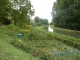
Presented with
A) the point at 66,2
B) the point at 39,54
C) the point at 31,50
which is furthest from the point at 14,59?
the point at 66,2

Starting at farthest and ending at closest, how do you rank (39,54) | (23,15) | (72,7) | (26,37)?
(72,7) → (23,15) → (26,37) → (39,54)

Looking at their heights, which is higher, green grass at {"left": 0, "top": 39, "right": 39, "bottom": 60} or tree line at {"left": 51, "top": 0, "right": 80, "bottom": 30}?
tree line at {"left": 51, "top": 0, "right": 80, "bottom": 30}

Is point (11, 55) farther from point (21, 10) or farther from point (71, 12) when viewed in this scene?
point (71, 12)

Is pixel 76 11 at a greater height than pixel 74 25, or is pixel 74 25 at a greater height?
pixel 76 11

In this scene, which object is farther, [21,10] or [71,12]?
[71,12]

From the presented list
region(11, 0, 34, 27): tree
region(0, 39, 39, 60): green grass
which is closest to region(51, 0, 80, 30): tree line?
region(11, 0, 34, 27): tree

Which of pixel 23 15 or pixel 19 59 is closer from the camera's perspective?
pixel 19 59

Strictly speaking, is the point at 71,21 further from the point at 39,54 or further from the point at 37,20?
the point at 37,20

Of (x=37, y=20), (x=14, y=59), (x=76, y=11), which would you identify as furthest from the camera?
(x=37, y=20)

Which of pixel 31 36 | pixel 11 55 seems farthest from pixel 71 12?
pixel 11 55

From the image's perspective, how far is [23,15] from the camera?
1106 inches

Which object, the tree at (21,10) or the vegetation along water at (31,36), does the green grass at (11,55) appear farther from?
the tree at (21,10)

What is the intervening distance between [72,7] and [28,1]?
46.3 ft

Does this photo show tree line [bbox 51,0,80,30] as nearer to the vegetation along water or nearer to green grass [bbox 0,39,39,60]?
the vegetation along water
